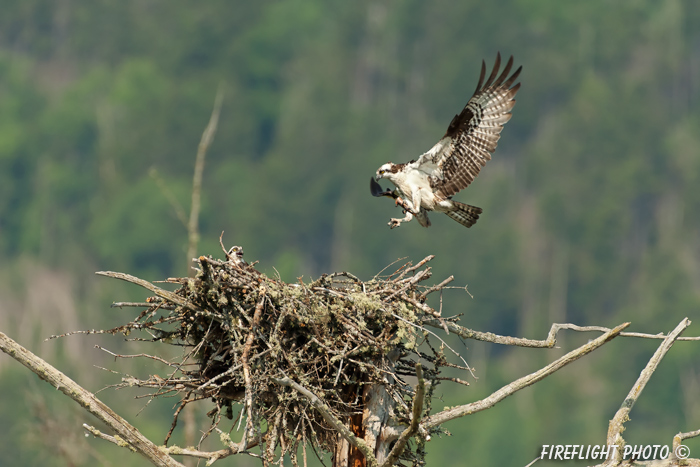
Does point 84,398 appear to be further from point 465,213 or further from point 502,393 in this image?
point 465,213

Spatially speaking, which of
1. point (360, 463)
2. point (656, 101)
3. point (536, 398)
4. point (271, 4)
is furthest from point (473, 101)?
point (271, 4)

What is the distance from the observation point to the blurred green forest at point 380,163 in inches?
2879

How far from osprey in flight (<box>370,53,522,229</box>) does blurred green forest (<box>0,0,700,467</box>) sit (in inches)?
2049

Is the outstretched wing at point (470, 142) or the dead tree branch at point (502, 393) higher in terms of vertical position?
the outstretched wing at point (470, 142)

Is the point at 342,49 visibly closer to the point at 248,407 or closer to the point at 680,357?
the point at 680,357

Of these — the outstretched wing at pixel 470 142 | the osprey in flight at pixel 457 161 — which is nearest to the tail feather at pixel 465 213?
the osprey in flight at pixel 457 161

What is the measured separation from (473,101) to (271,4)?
100m

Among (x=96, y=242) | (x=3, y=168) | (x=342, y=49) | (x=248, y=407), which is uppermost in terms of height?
(x=342, y=49)

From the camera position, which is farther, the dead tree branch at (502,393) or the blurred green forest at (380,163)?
the blurred green forest at (380,163)

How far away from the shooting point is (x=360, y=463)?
27.6 feet

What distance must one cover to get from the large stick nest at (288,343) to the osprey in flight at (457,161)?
329 centimetres

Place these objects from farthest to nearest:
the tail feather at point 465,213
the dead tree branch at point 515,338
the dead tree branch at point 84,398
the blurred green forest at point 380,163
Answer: the blurred green forest at point 380,163 < the tail feather at point 465,213 < the dead tree branch at point 515,338 < the dead tree branch at point 84,398

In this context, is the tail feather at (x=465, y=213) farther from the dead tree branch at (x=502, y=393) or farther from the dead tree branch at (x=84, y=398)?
the dead tree branch at (x=84, y=398)

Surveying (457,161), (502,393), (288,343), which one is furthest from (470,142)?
(502,393)
